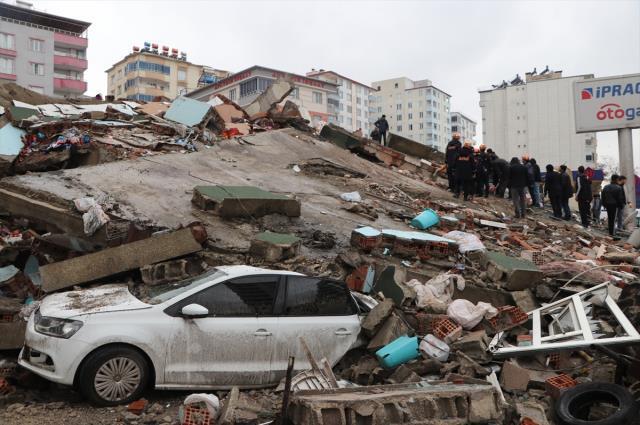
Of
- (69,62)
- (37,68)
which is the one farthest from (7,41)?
(69,62)

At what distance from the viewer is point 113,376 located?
16.1ft

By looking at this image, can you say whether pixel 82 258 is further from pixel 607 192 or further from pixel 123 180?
pixel 607 192

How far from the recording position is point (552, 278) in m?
7.97

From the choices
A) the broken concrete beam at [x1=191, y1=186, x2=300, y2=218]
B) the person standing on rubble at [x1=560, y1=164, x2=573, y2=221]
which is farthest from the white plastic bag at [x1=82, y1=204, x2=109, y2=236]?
the person standing on rubble at [x1=560, y1=164, x2=573, y2=221]

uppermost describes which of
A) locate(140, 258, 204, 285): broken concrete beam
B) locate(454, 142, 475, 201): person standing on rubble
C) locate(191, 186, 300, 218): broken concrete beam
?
locate(454, 142, 475, 201): person standing on rubble

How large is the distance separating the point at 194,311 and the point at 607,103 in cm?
1628

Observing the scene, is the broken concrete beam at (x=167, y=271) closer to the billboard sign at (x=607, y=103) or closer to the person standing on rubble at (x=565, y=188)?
the person standing on rubble at (x=565, y=188)

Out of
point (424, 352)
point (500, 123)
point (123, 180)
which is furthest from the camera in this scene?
point (500, 123)

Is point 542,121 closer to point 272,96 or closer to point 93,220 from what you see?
point 272,96

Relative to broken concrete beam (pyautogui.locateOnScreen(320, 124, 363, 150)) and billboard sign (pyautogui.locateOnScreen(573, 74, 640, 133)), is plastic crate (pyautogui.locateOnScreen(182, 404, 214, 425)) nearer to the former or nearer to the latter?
broken concrete beam (pyautogui.locateOnScreen(320, 124, 363, 150))

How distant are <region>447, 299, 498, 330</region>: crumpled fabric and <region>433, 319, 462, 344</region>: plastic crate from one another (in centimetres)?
12

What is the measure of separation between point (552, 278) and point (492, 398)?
13.5 ft

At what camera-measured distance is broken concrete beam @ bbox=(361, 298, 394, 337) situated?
588 cm

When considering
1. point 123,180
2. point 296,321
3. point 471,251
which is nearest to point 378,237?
point 471,251
